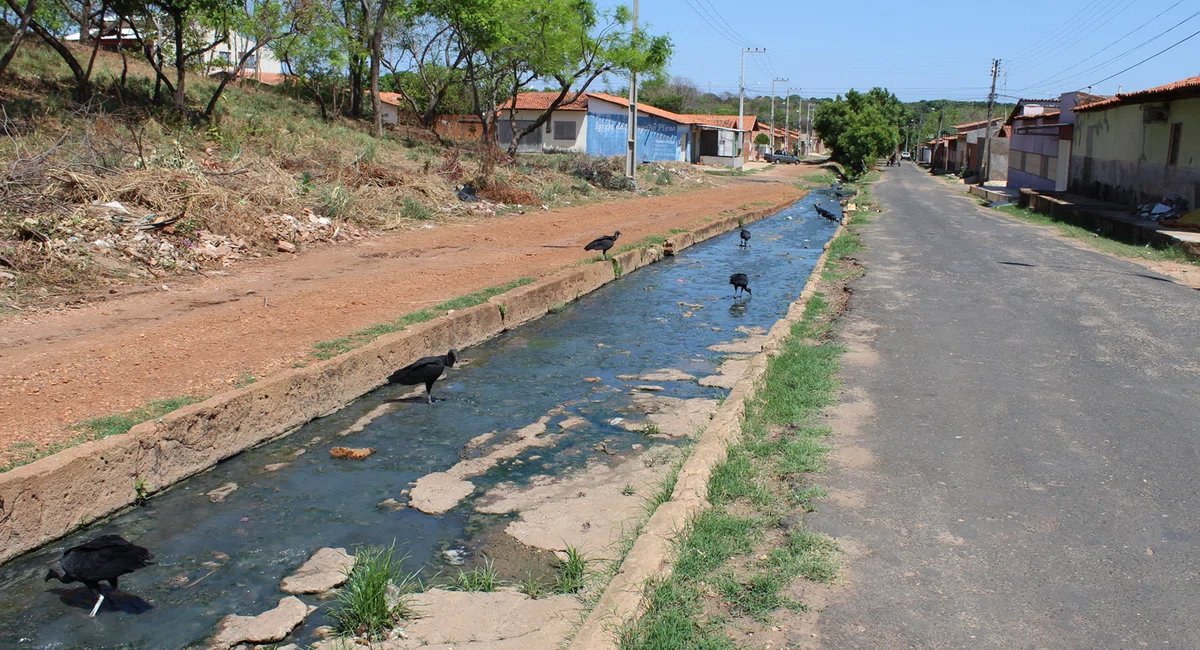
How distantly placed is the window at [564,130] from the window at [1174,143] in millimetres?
29925

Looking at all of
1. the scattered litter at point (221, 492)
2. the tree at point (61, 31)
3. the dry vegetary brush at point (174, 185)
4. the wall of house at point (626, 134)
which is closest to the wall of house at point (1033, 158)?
the wall of house at point (626, 134)

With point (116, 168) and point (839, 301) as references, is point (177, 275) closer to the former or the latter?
point (116, 168)

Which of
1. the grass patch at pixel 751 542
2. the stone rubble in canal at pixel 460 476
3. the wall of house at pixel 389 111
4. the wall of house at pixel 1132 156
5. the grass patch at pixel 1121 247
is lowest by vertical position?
the stone rubble in canal at pixel 460 476

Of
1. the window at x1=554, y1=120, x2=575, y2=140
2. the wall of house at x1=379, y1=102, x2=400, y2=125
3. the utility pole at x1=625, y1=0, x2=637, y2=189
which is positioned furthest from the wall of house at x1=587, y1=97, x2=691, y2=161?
the utility pole at x1=625, y1=0, x2=637, y2=189

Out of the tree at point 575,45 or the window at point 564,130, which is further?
the window at point 564,130

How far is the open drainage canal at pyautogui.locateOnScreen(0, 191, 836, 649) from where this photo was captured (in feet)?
14.0

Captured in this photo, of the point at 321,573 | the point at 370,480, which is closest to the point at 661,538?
the point at 321,573

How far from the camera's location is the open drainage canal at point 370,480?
426cm

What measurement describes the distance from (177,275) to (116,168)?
274 cm

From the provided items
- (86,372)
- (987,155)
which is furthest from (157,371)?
(987,155)

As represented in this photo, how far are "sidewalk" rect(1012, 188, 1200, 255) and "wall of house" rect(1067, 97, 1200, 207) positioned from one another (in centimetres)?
60

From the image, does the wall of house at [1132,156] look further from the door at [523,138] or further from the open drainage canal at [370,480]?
the door at [523,138]

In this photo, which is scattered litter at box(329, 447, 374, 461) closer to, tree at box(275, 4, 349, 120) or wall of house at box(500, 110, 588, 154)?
tree at box(275, 4, 349, 120)

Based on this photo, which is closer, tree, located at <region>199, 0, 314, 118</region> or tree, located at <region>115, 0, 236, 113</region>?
tree, located at <region>115, 0, 236, 113</region>
